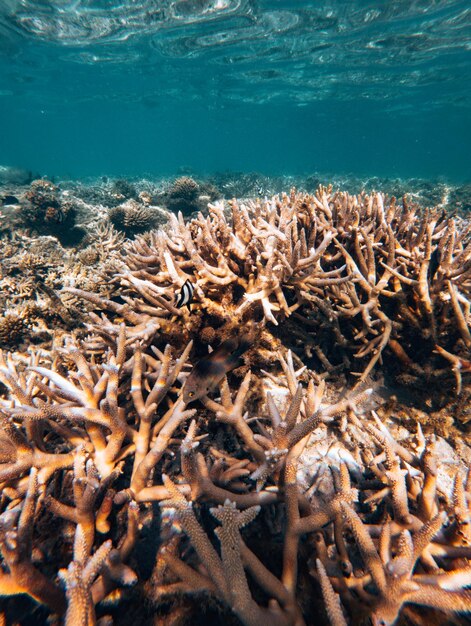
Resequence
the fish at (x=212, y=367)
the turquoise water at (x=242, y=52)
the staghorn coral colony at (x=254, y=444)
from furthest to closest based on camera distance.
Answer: the turquoise water at (x=242, y=52)
the fish at (x=212, y=367)
the staghorn coral colony at (x=254, y=444)

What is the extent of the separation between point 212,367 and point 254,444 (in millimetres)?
601

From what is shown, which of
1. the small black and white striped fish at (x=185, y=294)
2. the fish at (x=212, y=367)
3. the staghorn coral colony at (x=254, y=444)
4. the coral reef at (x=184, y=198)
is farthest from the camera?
the coral reef at (x=184, y=198)

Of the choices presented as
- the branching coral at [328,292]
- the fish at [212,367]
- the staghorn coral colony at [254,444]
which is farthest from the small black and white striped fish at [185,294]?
the fish at [212,367]

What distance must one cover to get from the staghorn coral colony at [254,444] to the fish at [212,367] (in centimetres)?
2

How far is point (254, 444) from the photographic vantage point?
201 cm

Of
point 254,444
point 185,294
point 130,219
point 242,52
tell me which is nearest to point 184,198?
point 130,219

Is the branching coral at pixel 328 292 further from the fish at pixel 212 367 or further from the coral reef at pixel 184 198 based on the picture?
the coral reef at pixel 184 198

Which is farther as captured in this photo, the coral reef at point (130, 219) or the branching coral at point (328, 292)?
the coral reef at point (130, 219)

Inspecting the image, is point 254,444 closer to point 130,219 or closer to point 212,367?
point 212,367

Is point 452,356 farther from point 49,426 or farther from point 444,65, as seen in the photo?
point 444,65

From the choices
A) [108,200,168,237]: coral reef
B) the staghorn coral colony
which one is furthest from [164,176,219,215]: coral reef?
the staghorn coral colony

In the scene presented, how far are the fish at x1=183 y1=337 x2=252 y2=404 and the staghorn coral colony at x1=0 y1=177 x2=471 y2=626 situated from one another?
0.02 meters

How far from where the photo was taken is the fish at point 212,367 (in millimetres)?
1923

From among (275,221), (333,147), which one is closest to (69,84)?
(275,221)
